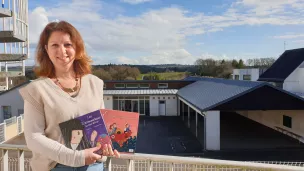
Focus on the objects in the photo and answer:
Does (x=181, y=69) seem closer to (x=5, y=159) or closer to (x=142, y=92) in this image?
(x=142, y=92)

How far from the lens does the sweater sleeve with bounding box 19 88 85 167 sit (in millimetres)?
1419

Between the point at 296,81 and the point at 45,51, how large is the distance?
22.9 m

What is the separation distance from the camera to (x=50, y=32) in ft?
4.95

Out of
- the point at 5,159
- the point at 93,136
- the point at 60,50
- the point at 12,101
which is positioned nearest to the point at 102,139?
the point at 93,136

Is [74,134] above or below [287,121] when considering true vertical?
above

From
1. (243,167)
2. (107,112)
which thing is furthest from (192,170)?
(107,112)

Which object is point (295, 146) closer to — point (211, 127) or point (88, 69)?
point (211, 127)

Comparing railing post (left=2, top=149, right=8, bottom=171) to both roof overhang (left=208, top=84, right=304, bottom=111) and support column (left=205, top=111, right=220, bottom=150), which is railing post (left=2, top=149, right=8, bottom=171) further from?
roof overhang (left=208, top=84, right=304, bottom=111)

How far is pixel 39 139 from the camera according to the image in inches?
56.2

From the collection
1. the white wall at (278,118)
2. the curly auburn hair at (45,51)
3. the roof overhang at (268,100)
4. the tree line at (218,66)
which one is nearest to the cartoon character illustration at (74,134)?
the curly auburn hair at (45,51)

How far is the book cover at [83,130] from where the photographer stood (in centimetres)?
145

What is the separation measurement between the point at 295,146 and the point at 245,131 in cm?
381

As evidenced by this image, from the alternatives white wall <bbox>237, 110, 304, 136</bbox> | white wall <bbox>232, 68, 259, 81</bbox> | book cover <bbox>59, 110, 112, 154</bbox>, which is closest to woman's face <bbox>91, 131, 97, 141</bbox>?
book cover <bbox>59, 110, 112, 154</bbox>

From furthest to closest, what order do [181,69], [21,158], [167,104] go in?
[181,69], [167,104], [21,158]
